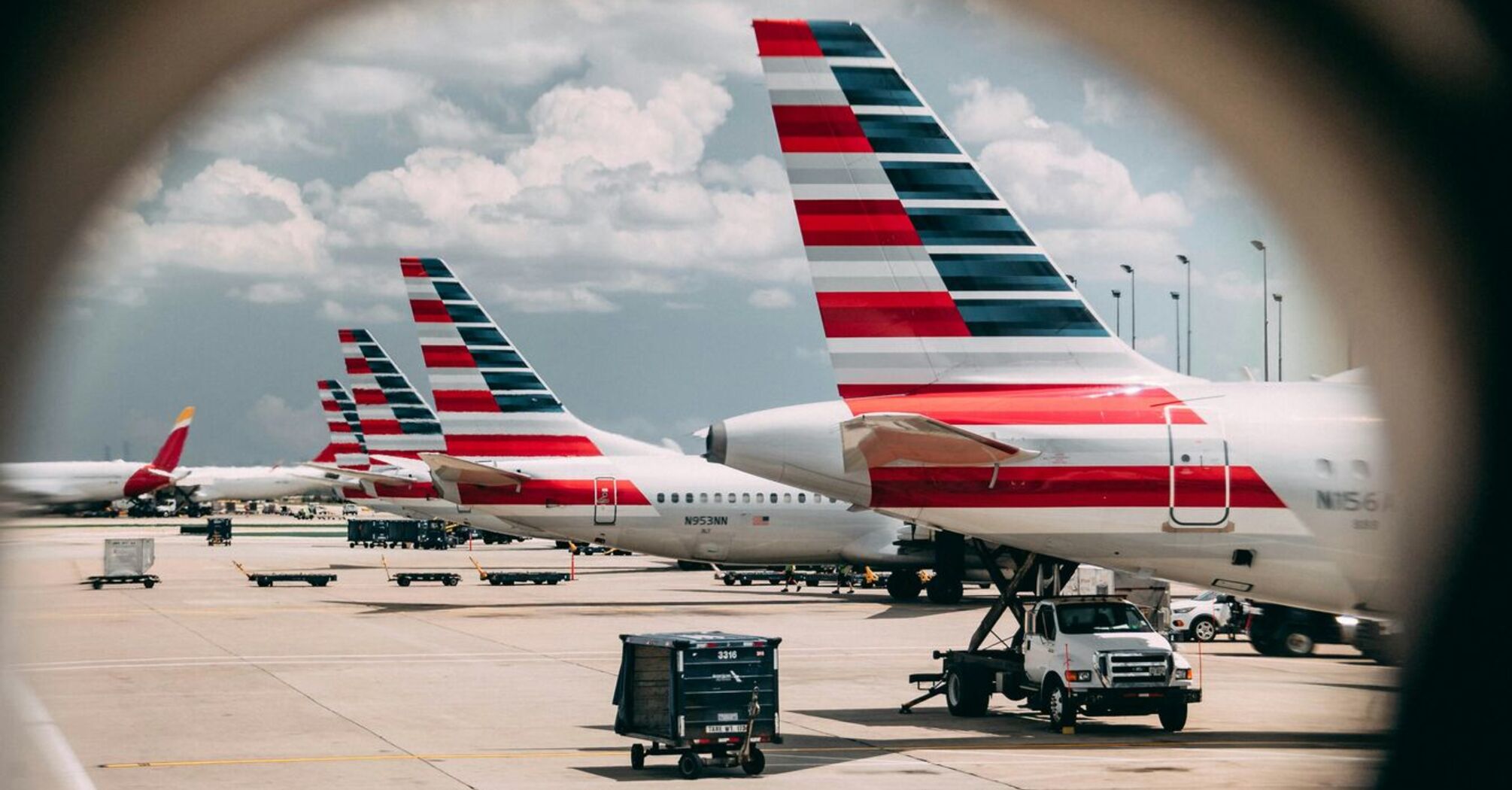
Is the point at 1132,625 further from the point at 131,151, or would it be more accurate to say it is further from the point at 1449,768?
the point at 131,151

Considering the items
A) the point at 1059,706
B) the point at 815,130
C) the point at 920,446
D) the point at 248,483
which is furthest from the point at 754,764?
the point at 248,483

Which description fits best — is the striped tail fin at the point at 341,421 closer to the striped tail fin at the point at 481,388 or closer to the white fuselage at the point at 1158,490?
the striped tail fin at the point at 481,388

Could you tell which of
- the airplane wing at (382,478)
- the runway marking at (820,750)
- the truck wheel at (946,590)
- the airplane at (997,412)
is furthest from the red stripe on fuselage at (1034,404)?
the airplane wing at (382,478)

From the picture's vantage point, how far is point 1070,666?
70.7 ft

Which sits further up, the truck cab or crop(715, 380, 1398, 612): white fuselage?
crop(715, 380, 1398, 612): white fuselage

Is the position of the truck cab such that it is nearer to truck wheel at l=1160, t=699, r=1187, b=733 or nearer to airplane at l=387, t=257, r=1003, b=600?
truck wheel at l=1160, t=699, r=1187, b=733

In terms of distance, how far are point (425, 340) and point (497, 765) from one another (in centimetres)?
3338

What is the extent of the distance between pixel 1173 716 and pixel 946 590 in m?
24.7

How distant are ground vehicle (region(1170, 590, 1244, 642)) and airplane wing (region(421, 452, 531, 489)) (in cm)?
1903

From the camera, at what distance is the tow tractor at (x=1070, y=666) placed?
70.4 ft

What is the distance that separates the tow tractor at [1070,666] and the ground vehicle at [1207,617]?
15736 millimetres

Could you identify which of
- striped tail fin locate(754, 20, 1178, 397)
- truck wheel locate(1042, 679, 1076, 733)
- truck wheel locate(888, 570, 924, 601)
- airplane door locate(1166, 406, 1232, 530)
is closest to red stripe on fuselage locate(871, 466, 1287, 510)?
airplane door locate(1166, 406, 1232, 530)

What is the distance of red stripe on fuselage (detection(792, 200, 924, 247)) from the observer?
2209cm

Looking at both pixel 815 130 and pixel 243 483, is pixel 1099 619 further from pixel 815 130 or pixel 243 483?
pixel 243 483
